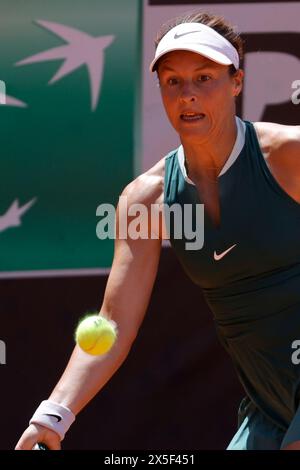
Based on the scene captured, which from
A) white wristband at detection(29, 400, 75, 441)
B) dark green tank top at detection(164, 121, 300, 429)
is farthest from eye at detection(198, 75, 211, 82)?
white wristband at detection(29, 400, 75, 441)

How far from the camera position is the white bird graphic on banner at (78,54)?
14.4 ft

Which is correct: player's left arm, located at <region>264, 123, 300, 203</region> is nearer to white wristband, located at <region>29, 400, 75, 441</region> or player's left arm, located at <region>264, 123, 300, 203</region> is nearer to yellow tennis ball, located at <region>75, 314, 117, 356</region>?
yellow tennis ball, located at <region>75, 314, 117, 356</region>

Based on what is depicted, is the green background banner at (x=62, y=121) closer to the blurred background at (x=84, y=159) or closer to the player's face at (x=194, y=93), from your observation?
the blurred background at (x=84, y=159)

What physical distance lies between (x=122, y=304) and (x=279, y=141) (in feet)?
1.99

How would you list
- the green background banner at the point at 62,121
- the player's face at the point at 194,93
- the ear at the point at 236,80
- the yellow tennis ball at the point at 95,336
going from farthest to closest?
the green background banner at the point at 62,121 < the ear at the point at 236,80 < the player's face at the point at 194,93 < the yellow tennis ball at the point at 95,336

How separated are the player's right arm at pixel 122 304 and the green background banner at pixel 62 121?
1057mm

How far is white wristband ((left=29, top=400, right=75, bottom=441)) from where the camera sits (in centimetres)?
307

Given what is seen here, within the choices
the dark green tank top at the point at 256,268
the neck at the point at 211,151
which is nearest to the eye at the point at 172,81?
the neck at the point at 211,151

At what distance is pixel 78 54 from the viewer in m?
4.40

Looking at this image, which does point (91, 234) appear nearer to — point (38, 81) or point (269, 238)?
point (38, 81)

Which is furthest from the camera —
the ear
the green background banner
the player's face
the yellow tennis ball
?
the green background banner

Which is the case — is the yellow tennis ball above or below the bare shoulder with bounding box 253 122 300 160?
below

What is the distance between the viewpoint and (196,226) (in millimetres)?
3191
